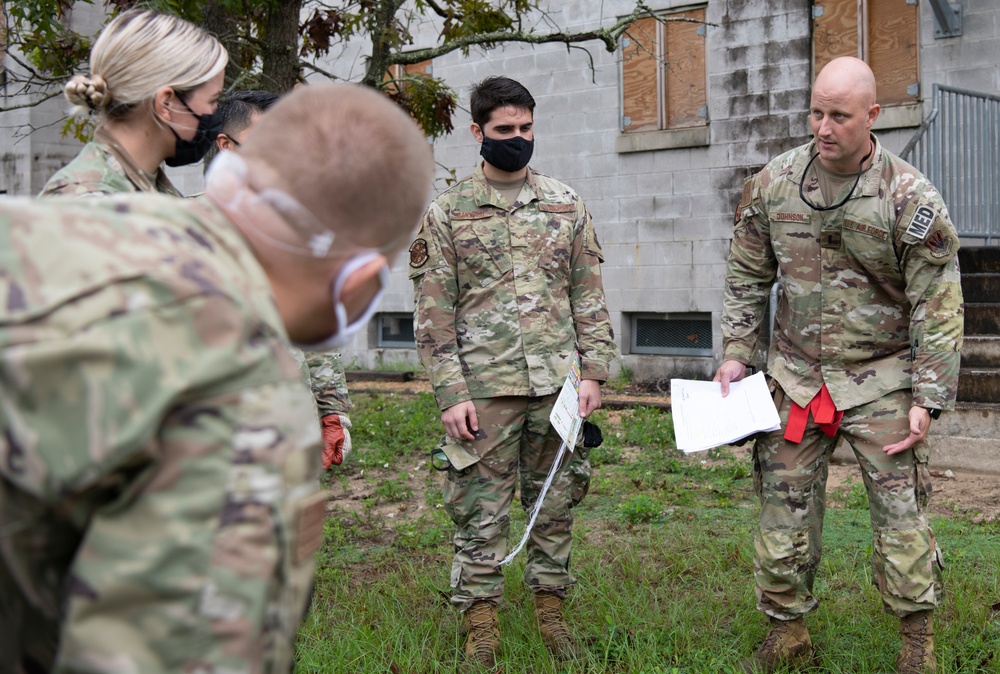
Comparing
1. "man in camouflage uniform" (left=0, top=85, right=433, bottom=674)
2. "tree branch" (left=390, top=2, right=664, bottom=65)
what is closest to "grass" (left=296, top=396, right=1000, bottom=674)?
"man in camouflage uniform" (left=0, top=85, right=433, bottom=674)

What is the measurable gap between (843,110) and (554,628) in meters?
2.12

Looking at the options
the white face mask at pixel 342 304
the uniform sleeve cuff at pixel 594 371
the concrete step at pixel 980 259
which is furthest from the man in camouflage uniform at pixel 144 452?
the concrete step at pixel 980 259

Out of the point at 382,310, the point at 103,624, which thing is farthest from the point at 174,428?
the point at 382,310

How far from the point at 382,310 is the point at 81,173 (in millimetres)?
9088

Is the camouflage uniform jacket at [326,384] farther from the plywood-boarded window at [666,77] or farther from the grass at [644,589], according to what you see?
the plywood-boarded window at [666,77]

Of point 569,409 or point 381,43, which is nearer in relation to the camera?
point 569,409

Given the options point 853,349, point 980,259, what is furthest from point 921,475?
point 980,259

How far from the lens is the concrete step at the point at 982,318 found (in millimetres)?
6723

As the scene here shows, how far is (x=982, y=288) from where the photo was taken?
694cm

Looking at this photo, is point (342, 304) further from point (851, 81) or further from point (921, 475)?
point (921, 475)

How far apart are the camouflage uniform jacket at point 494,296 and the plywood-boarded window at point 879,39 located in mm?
5855

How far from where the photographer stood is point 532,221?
12.6ft

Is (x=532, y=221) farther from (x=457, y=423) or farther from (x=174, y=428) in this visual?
(x=174, y=428)

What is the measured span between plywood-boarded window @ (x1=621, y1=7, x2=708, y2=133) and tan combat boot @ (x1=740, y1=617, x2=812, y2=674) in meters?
6.75
